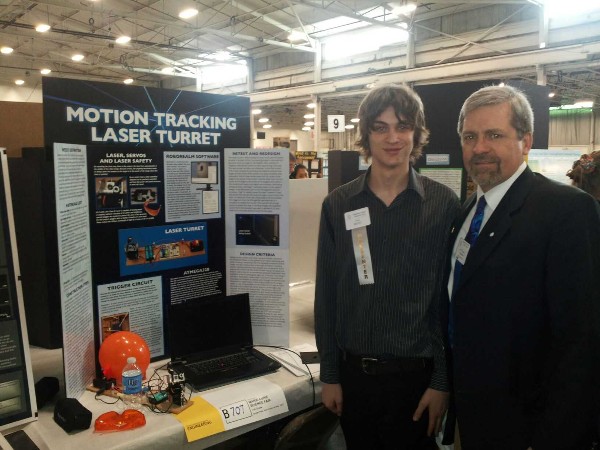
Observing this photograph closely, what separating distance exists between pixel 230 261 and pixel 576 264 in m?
1.40

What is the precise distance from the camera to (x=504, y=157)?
4.27ft

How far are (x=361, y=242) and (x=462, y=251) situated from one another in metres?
0.31

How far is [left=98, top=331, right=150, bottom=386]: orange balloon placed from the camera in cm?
172

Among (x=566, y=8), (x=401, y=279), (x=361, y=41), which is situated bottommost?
(x=401, y=279)

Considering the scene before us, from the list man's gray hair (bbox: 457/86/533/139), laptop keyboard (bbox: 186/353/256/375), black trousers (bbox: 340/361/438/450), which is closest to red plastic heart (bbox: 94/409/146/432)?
laptop keyboard (bbox: 186/353/256/375)

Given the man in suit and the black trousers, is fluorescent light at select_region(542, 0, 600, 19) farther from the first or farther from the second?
the black trousers

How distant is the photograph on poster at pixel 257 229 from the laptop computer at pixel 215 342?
9.7 inches

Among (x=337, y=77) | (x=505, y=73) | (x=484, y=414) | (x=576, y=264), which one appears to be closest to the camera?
(x=576, y=264)

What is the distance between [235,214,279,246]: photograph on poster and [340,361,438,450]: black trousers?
0.73m

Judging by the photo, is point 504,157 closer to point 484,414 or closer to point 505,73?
point 484,414

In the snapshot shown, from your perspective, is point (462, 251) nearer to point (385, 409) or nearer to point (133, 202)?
point (385, 409)

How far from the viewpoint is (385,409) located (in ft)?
4.93

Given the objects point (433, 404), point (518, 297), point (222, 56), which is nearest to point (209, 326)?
point (433, 404)

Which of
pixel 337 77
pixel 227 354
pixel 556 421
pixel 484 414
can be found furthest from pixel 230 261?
pixel 337 77
